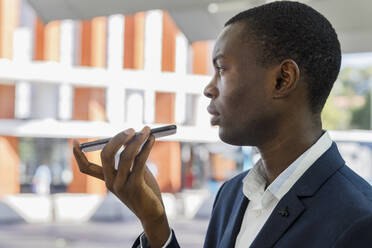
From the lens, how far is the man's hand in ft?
2.44

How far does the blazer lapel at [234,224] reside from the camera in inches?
35.1

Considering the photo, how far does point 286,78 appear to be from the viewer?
0.82 metres

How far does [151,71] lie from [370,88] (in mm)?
12285

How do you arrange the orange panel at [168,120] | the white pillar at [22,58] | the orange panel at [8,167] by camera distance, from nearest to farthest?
1. the white pillar at [22,58]
2. the orange panel at [8,167]
3. the orange panel at [168,120]

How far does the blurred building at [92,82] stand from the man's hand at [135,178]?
28.2 feet

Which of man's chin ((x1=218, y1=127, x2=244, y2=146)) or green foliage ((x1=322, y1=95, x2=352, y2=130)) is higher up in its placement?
man's chin ((x1=218, y1=127, x2=244, y2=146))

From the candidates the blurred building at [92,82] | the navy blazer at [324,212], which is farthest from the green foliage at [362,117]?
the navy blazer at [324,212]

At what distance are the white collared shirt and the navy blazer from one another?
17 millimetres

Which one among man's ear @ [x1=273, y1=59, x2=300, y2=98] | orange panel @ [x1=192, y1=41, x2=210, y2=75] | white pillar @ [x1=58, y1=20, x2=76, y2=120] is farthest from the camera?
orange panel @ [x1=192, y1=41, x2=210, y2=75]

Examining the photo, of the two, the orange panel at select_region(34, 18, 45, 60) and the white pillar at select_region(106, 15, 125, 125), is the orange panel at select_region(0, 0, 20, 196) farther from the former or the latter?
the white pillar at select_region(106, 15, 125, 125)

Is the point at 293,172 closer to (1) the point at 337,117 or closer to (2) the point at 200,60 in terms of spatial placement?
(2) the point at 200,60

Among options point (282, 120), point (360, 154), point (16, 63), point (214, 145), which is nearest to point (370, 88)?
point (214, 145)

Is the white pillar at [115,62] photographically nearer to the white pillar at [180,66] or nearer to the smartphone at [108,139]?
the white pillar at [180,66]

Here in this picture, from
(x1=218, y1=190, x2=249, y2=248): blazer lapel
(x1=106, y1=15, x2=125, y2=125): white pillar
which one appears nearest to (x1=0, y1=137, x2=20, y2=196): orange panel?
(x1=106, y1=15, x2=125, y2=125): white pillar
